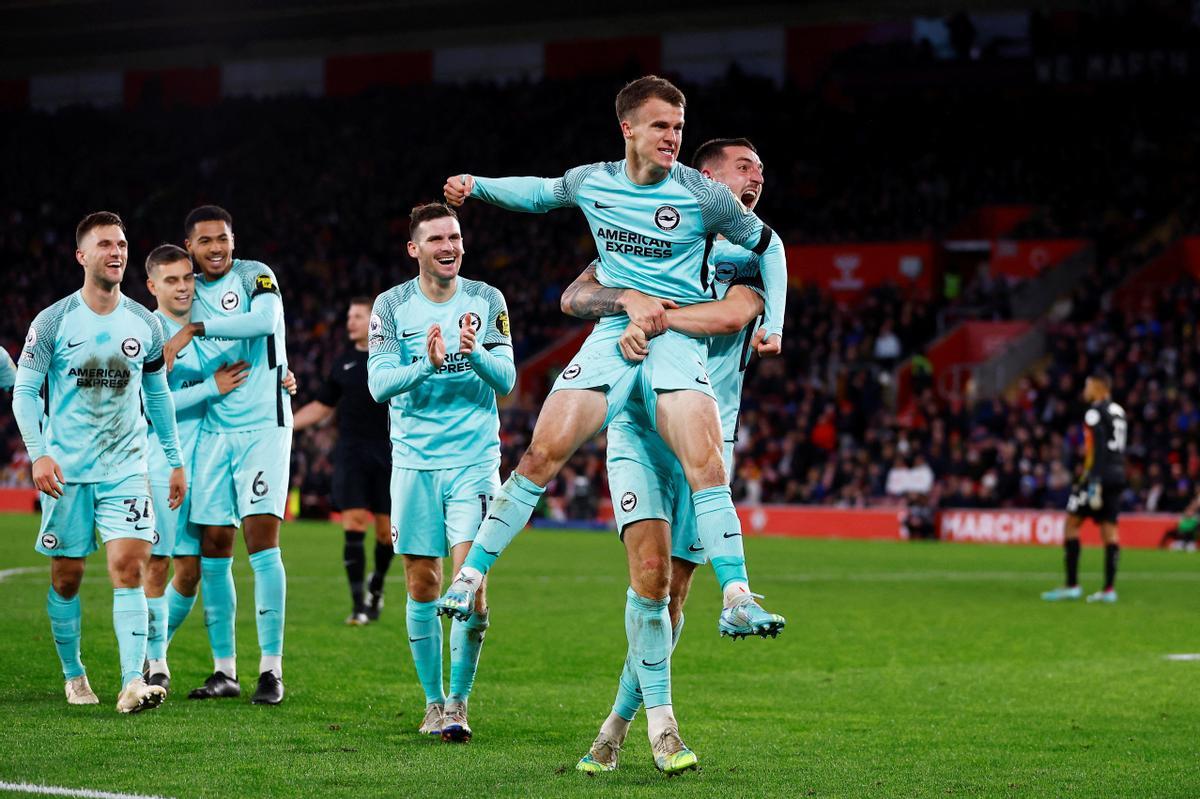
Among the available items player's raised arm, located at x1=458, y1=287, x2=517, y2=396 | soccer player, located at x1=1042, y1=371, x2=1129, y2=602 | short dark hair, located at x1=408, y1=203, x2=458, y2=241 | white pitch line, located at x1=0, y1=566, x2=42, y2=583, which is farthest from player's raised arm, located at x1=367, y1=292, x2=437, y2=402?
soccer player, located at x1=1042, y1=371, x2=1129, y2=602

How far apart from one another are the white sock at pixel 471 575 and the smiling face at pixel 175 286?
3402 millimetres

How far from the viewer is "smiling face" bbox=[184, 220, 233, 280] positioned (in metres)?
8.33

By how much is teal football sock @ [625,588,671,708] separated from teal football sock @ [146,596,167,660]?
323 centimetres

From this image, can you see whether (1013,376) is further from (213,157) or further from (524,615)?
(213,157)

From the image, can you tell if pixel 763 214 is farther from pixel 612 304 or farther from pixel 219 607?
pixel 612 304

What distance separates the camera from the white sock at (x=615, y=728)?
6.18 meters

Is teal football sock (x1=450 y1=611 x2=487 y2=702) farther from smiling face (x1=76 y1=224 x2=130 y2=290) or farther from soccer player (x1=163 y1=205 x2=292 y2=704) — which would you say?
smiling face (x1=76 y1=224 x2=130 y2=290)

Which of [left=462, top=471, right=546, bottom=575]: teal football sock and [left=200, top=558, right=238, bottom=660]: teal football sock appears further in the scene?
[left=200, top=558, right=238, bottom=660]: teal football sock

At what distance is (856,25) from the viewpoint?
3900 centimetres

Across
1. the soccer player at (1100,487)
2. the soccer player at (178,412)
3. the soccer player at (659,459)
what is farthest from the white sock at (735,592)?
the soccer player at (1100,487)

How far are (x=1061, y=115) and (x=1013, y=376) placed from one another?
864 centimetres

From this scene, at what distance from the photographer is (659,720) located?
5895 millimetres

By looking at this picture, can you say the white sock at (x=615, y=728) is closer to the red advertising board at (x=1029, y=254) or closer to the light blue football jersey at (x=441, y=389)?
the light blue football jersey at (x=441, y=389)

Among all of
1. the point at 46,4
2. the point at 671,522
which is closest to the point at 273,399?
the point at 671,522
